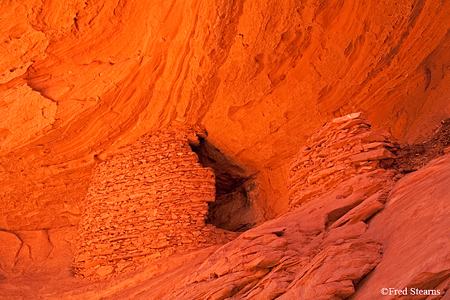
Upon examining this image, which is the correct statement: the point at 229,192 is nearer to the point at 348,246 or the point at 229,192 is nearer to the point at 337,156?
the point at 337,156

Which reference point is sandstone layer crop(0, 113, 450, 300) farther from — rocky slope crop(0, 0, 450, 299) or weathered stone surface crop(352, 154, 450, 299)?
rocky slope crop(0, 0, 450, 299)

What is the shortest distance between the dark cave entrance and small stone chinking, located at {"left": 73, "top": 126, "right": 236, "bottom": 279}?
887 mm

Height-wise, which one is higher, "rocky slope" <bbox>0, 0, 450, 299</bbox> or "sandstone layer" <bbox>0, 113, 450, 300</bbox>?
"rocky slope" <bbox>0, 0, 450, 299</bbox>

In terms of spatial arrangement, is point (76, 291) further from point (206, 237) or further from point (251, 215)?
point (251, 215)

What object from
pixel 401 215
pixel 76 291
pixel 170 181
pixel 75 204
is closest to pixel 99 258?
pixel 76 291

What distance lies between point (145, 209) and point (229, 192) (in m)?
2.72

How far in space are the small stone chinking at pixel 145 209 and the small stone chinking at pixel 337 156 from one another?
2085 mm

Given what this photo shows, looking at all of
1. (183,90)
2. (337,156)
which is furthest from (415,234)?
(183,90)

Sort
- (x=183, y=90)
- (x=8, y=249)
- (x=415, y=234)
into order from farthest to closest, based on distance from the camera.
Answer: (x=8, y=249), (x=183, y=90), (x=415, y=234)

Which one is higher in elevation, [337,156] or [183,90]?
[183,90]

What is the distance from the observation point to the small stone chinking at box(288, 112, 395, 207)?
15.0 ft

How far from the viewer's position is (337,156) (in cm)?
482

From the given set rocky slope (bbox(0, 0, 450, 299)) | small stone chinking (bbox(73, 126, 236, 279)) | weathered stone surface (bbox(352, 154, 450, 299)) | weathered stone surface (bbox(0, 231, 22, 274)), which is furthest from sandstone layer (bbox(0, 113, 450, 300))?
weathered stone surface (bbox(0, 231, 22, 274))

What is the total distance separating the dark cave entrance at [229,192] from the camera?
8.79 meters
